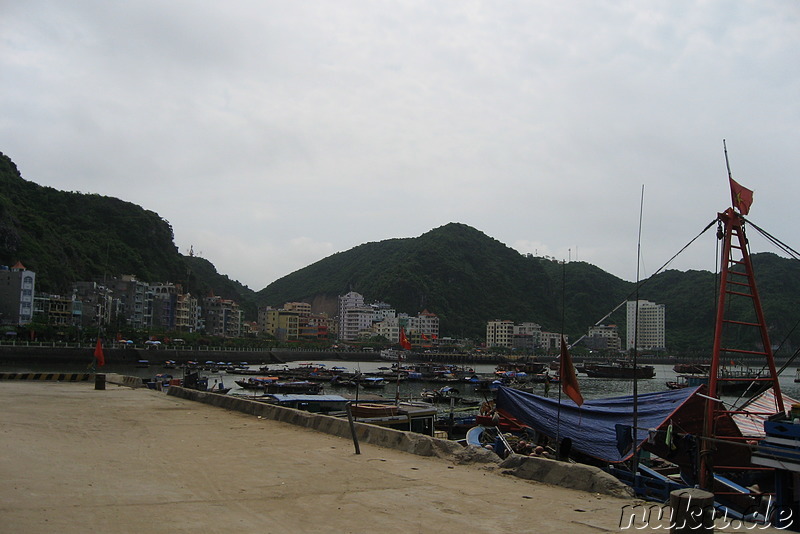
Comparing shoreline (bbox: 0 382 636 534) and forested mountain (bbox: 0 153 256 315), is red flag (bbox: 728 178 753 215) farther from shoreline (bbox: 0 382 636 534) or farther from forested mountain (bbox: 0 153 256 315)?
forested mountain (bbox: 0 153 256 315)

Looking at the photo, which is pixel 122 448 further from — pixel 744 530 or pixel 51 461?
pixel 744 530

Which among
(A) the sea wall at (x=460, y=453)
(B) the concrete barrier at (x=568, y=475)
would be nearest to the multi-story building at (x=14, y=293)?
(A) the sea wall at (x=460, y=453)

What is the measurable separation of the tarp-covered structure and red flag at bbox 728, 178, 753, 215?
3713mm

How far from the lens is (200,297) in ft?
414

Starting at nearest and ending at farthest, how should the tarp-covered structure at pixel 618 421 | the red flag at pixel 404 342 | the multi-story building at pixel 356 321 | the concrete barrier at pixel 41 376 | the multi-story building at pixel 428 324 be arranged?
the tarp-covered structure at pixel 618 421 < the concrete barrier at pixel 41 376 < the red flag at pixel 404 342 < the multi-story building at pixel 428 324 < the multi-story building at pixel 356 321

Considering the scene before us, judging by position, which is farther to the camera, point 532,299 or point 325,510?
point 532,299

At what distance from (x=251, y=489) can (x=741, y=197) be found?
1060 cm

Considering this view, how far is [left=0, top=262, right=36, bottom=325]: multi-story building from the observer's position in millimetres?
74750

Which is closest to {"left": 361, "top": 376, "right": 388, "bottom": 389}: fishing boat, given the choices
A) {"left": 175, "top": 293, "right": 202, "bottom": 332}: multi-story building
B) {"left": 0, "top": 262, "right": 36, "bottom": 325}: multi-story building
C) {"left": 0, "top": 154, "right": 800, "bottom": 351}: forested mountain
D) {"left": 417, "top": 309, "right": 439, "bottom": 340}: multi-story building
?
{"left": 0, "top": 154, "right": 800, "bottom": 351}: forested mountain

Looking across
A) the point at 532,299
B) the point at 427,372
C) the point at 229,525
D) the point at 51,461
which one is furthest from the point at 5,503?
the point at 532,299

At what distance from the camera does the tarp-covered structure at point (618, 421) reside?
11562 millimetres

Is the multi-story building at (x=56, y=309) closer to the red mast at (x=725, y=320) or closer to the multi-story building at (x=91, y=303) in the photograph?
the multi-story building at (x=91, y=303)

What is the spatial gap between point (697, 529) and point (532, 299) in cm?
18159

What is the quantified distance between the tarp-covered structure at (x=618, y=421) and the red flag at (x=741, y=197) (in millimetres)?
3713
